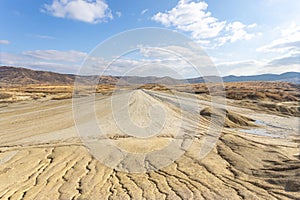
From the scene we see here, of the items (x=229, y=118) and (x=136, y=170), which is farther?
(x=229, y=118)

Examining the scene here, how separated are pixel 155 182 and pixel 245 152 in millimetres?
4844

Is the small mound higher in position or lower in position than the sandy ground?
lower

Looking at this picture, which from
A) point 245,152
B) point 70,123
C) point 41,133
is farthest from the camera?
point 70,123

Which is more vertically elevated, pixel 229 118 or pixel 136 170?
pixel 136 170

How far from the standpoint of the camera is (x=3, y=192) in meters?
6.65

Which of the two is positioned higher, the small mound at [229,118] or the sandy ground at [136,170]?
the sandy ground at [136,170]

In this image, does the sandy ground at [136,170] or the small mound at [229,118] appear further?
the small mound at [229,118]

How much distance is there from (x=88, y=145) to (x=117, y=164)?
7.76 feet

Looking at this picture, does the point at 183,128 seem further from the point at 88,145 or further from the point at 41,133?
the point at 41,133

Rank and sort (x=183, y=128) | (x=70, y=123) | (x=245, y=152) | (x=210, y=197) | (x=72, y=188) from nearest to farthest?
(x=210, y=197), (x=72, y=188), (x=245, y=152), (x=183, y=128), (x=70, y=123)

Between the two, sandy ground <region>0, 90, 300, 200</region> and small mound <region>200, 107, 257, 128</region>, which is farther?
small mound <region>200, 107, 257, 128</region>

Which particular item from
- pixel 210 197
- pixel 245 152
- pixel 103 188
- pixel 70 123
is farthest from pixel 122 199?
pixel 70 123

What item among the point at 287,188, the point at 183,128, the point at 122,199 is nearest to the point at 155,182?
the point at 122,199

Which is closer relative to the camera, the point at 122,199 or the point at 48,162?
the point at 122,199
